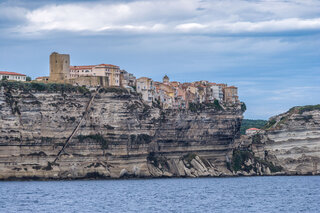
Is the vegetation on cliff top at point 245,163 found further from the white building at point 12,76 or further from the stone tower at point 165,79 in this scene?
the white building at point 12,76

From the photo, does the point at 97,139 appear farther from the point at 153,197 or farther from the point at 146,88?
the point at 153,197

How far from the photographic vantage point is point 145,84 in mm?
107875

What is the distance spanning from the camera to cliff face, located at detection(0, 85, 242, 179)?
292 ft

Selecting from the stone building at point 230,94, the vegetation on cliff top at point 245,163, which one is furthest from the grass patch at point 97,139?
the stone building at point 230,94

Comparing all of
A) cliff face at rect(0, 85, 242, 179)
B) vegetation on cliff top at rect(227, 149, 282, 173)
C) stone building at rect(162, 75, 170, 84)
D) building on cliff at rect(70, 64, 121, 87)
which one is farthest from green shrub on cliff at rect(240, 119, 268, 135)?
building on cliff at rect(70, 64, 121, 87)

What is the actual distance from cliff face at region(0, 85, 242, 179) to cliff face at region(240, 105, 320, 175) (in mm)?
15476

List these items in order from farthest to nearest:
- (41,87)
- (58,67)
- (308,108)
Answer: (308,108)
(58,67)
(41,87)

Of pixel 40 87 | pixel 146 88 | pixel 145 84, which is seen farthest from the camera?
pixel 145 84

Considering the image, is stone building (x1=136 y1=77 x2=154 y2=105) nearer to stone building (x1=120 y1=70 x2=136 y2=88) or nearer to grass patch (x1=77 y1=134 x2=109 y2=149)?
stone building (x1=120 y1=70 x2=136 y2=88)

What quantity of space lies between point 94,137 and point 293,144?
1559 inches

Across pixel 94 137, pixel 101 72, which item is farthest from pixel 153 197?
pixel 101 72

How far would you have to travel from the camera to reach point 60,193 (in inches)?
2778

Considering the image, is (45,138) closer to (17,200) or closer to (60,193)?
(60,193)

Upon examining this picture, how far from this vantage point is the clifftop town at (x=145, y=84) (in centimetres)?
10012
